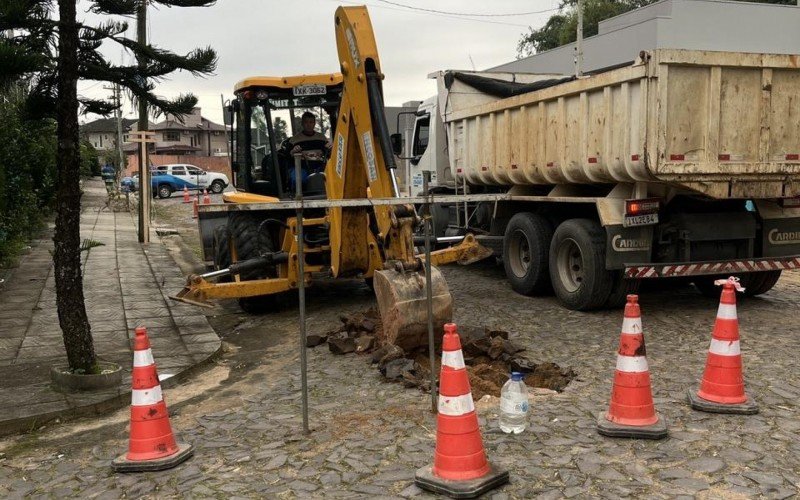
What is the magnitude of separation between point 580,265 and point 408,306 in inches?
139

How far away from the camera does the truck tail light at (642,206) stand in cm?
766

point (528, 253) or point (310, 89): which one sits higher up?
point (310, 89)

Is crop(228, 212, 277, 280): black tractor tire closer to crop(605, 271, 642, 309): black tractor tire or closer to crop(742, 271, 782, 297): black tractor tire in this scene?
crop(605, 271, 642, 309): black tractor tire

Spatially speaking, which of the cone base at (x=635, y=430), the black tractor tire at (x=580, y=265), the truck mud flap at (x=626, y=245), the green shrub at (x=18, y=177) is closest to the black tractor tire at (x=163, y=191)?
the green shrub at (x=18, y=177)

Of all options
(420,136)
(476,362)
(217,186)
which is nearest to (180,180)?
(217,186)

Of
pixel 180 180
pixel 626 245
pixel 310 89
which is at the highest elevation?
pixel 310 89

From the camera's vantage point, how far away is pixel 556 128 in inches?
340

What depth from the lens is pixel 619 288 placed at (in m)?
8.23

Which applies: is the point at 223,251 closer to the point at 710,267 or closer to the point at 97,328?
the point at 97,328

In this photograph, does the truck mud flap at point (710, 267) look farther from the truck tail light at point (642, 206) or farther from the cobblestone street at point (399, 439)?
the cobblestone street at point (399, 439)

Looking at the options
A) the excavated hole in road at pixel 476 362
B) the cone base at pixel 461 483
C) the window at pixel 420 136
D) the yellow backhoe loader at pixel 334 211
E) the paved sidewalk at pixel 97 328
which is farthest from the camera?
the window at pixel 420 136

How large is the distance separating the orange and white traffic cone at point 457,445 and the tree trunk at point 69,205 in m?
3.25

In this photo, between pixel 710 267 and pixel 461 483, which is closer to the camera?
pixel 461 483

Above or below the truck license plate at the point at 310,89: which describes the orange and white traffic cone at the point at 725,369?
below
